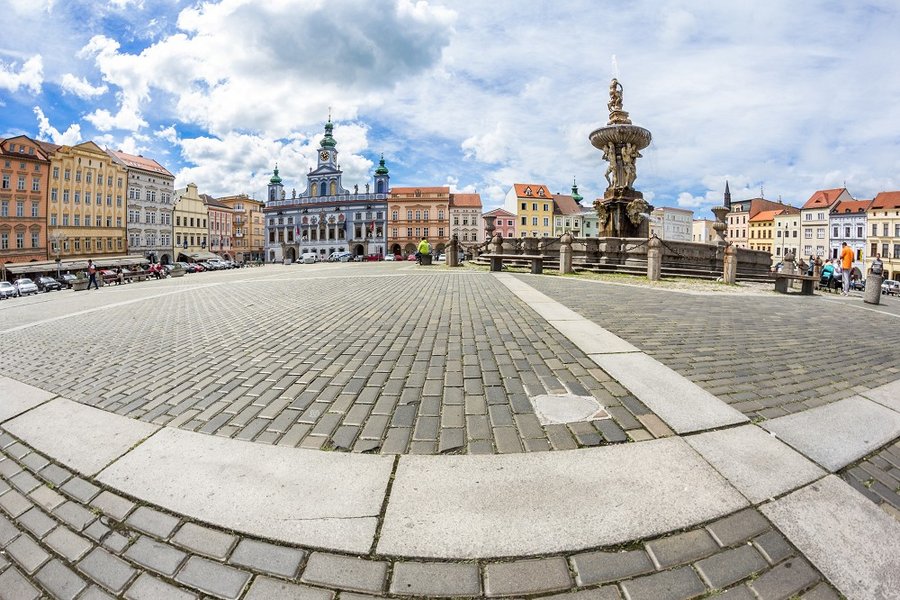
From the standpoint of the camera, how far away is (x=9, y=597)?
1742 mm

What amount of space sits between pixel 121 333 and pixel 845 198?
4108 inches

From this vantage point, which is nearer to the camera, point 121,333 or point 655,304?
point 121,333

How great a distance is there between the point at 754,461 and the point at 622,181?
23.1 m

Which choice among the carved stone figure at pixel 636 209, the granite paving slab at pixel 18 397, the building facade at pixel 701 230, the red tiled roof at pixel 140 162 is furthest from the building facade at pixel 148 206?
the building facade at pixel 701 230

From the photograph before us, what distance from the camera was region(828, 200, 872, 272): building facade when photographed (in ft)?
220

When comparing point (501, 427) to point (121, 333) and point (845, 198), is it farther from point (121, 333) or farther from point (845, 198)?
point (845, 198)

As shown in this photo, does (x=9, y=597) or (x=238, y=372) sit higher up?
(x=238, y=372)

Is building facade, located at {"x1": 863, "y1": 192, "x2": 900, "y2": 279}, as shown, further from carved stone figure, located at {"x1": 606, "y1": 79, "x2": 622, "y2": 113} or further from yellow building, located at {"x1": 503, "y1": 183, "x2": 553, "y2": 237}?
carved stone figure, located at {"x1": 606, "y1": 79, "x2": 622, "y2": 113}

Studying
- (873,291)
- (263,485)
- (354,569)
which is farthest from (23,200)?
(873,291)

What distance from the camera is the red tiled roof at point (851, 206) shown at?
6775 centimetres

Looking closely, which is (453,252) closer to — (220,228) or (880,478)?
(880,478)

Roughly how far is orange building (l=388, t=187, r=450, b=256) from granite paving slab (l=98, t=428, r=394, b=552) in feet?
270

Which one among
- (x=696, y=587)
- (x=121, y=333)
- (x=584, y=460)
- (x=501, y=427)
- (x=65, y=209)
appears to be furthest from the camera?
(x=65, y=209)

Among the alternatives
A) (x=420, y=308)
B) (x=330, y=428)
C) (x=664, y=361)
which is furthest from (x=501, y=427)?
(x=420, y=308)
